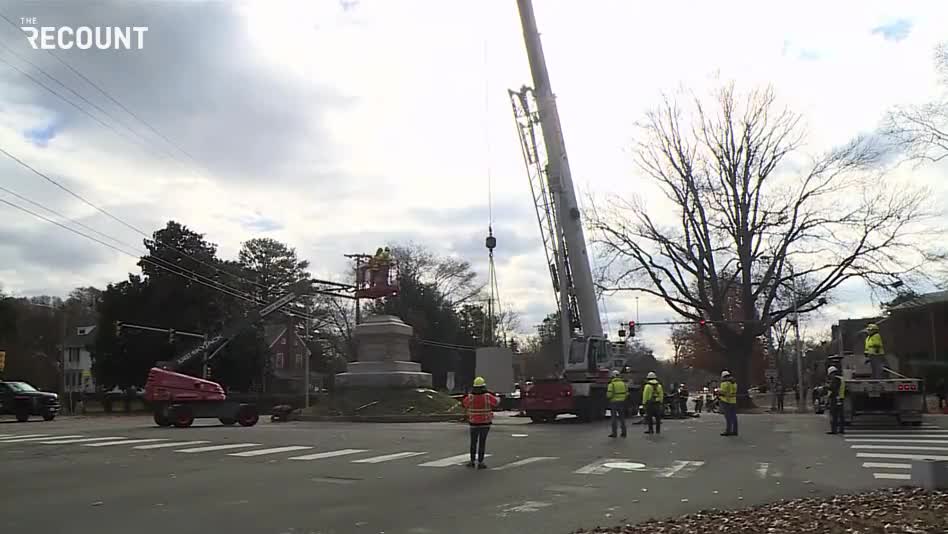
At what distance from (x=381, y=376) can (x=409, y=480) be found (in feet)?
73.0

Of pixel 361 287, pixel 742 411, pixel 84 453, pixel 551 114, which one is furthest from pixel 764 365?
pixel 84 453

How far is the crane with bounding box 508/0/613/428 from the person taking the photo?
3053 cm

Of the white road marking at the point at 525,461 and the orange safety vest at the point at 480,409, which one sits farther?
the orange safety vest at the point at 480,409

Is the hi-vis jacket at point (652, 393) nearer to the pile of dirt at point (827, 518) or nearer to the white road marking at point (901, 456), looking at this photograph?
the white road marking at point (901, 456)

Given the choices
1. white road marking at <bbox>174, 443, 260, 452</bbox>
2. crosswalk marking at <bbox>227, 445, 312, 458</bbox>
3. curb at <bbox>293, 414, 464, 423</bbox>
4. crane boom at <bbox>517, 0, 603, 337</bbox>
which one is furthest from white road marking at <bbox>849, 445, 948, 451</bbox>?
curb at <bbox>293, 414, 464, 423</bbox>

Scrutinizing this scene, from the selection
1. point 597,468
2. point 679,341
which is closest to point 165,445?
point 597,468

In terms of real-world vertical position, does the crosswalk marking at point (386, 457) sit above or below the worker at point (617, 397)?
below

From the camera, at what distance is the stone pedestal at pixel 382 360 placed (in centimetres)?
3541

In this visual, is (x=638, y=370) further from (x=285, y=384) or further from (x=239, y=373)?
(x=285, y=384)

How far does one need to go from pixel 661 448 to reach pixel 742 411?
30.1m

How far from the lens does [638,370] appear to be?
3422 cm

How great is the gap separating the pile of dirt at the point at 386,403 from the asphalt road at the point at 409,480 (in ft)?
38.6

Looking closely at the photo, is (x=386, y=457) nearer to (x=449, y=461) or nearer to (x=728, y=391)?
(x=449, y=461)

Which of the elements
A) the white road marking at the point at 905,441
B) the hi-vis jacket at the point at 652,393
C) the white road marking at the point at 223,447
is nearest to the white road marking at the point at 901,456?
the white road marking at the point at 905,441
